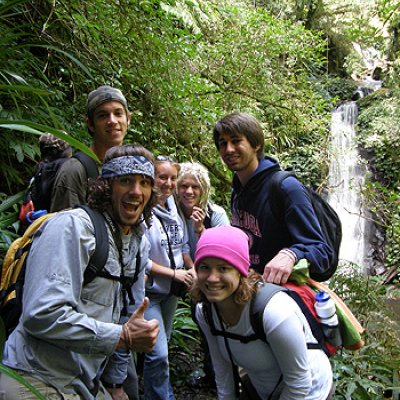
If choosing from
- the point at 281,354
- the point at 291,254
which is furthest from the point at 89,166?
the point at 281,354

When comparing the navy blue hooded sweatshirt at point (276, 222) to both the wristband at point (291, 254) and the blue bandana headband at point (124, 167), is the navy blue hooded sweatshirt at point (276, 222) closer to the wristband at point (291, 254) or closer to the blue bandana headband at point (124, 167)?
the wristband at point (291, 254)

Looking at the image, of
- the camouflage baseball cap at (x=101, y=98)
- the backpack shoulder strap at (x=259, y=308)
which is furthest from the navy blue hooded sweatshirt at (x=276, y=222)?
the camouflage baseball cap at (x=101, y=98)

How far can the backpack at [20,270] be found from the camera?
5.11ft

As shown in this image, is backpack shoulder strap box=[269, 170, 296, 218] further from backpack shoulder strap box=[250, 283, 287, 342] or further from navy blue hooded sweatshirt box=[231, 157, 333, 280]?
backpack shoulder strap box=[250, 283, 287, 342]

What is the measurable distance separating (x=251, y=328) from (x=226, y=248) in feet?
1.16

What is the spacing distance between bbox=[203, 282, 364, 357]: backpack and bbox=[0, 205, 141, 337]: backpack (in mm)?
478

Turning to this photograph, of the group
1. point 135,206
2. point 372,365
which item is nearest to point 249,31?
point 372,365

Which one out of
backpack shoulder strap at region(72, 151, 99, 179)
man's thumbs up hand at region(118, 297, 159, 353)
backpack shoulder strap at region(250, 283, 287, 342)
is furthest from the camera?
backpack shoulder strap at region(72, 151, 99, 179)

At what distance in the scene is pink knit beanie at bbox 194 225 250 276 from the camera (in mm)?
1702

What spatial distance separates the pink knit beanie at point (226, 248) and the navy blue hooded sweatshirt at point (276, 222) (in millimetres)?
298

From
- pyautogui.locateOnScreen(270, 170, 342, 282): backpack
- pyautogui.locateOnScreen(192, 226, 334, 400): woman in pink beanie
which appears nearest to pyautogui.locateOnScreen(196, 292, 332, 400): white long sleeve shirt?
pyautogui.locateOnScreen(192, 226, 334, 400): woman in pink beanie

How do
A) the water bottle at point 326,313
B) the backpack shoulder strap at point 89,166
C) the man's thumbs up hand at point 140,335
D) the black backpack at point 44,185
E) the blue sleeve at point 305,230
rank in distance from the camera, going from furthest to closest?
the black backpack at point 44,185 < the backpack shoulder strap at point 89,166 < the blue sleeve at point 305,230 < the water bottle at point 326,313 < the man's thumbs up hand at point 140,335

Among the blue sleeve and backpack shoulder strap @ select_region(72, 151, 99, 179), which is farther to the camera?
backpack shoulder strap @ select_region(72, 151, 99, 179)

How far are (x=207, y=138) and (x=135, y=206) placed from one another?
4.53 metres
